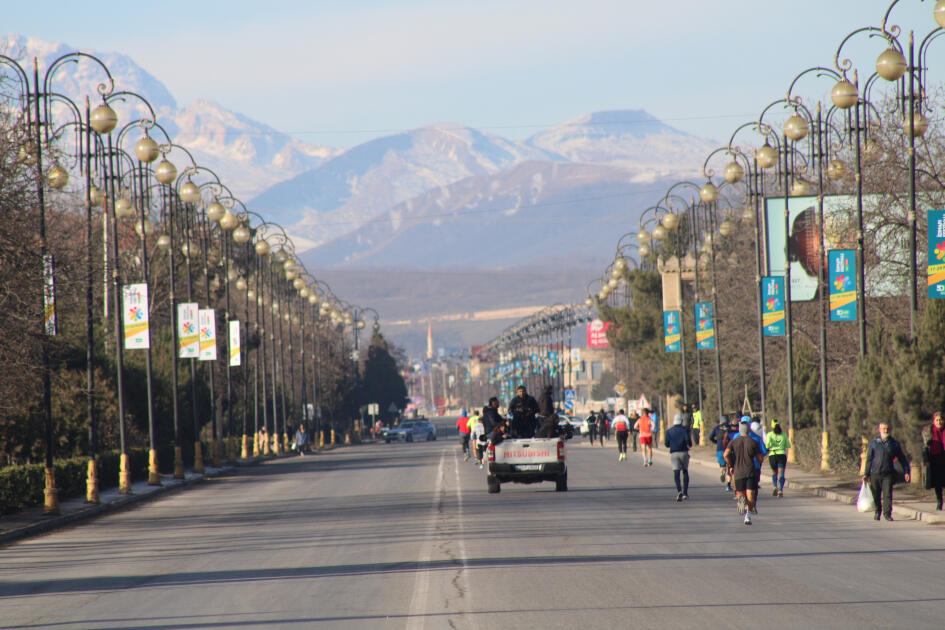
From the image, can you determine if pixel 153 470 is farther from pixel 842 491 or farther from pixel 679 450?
pixel 842 491

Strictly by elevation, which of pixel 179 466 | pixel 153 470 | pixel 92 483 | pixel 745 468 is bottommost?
pixel 179 466

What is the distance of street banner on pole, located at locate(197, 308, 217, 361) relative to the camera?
4262cm

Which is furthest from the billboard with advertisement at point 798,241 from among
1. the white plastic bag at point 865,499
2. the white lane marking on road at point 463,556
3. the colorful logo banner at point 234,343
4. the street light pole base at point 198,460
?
the colorful logo banner at point 234,343

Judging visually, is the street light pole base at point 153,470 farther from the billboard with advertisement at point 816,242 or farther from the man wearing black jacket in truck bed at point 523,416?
the billboard with advertisement at point 816,242

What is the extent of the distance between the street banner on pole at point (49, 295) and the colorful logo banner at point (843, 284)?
17119 millimetres

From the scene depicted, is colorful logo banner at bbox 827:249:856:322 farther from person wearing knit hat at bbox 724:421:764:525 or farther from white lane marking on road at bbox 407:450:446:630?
white lane marking on road at bbox 407:450:446:630

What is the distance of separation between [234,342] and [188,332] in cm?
911

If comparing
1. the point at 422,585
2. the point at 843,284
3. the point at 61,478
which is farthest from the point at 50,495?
the point at 843,284

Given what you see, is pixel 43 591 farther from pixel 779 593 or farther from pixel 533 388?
pixel 533 388

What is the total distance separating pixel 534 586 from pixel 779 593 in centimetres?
246

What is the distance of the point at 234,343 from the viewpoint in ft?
166

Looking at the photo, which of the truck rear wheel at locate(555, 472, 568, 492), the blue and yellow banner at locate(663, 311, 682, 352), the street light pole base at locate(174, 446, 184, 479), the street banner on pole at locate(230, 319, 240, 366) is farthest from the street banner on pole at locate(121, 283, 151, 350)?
the blue and yellow banner at locate(663, 311, 682, 352)

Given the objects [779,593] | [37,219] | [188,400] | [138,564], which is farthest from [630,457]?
[779,593]

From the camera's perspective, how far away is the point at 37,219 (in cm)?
2672
